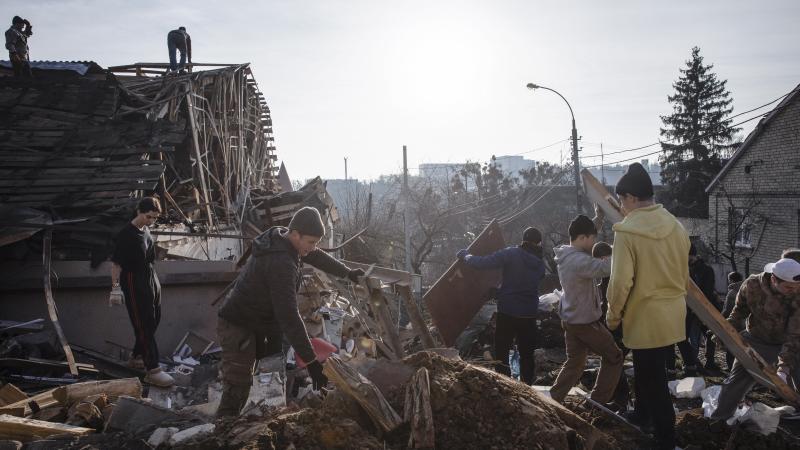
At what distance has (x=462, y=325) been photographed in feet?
27.9

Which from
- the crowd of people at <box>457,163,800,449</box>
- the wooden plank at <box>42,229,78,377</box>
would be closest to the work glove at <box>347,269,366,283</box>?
the crowd of people at <box>457,163,800,449</box>

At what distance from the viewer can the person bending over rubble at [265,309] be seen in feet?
12.3

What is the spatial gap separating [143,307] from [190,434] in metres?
3.00

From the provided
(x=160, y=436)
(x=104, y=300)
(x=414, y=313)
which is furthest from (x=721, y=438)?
(x=104, y=300)

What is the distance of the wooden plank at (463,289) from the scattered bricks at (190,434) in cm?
514

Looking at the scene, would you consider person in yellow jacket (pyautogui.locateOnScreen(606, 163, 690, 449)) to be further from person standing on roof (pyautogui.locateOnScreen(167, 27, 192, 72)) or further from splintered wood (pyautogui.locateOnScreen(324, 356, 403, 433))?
person standing on roof (pyautogui.locateOnScreen(167, 27, 192, 72))

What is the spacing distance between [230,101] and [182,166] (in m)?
4.49

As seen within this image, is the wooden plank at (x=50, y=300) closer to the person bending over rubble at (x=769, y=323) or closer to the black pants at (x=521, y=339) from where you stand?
the black pants at (x=521, y=339)

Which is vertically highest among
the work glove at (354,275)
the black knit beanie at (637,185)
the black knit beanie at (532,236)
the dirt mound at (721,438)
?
the black knit beanie at (637,185)

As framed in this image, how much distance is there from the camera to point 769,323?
471 centimetres

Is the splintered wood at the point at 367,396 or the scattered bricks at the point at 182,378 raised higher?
the splintered wood at the point at 367,396

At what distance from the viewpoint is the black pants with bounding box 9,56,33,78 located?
10047mm

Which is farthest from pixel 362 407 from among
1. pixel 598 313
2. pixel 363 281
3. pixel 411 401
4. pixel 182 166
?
pixel 182 166

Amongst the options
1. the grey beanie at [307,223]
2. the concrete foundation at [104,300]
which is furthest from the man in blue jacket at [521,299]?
the concrete foundation at [104,300]
